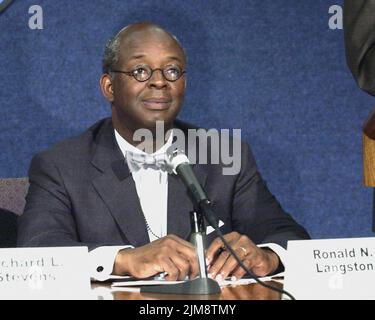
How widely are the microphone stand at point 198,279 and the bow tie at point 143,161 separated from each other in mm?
848

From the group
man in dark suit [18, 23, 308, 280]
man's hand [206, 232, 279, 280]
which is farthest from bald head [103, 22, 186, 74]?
man's hand [206, 232, 279, 280]

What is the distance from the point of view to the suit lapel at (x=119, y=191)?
2229mm

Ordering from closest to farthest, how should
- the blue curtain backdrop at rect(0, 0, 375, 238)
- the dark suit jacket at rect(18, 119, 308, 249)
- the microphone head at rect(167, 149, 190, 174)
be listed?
the microphone head at rect(167, 149, 190, 174) → the dark suit jacket at rect(18, 119, 308, 249) → the blue curtain backdrop at rect(0, 0, 375, 238)

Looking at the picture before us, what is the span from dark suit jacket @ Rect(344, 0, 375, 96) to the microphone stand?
42cm

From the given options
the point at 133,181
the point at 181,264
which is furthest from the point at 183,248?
the point at 133,181

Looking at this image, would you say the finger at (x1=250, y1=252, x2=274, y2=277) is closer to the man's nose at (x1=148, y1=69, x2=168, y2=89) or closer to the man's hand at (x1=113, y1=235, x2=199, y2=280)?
the man's hand at (x1=113, y1=235, x2=199, y2=280)

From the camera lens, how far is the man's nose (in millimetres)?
2307

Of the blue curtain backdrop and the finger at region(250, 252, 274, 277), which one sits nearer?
the finger at region(250, 252, 274, 277)

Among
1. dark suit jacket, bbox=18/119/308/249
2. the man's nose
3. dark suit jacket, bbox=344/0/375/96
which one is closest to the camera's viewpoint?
dark suit jacket, bbox=344/0/375/96

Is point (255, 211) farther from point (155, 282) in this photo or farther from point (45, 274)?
Answer: point (45, 274)

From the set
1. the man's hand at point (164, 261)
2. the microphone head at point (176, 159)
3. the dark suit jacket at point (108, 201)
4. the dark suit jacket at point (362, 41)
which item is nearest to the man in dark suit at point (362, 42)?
the dark suit jacket at point (362, 41)

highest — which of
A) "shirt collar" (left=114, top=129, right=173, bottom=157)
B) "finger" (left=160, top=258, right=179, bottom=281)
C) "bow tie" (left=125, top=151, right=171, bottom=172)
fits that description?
"shirt collar" (left=114, top=129, right=173, bottom=157)

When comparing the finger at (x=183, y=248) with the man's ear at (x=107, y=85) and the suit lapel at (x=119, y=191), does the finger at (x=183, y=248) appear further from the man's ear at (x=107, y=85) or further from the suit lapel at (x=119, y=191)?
the man's ear at (x=107, y=85)

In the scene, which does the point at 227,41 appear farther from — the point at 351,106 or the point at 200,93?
the point at 351,106
